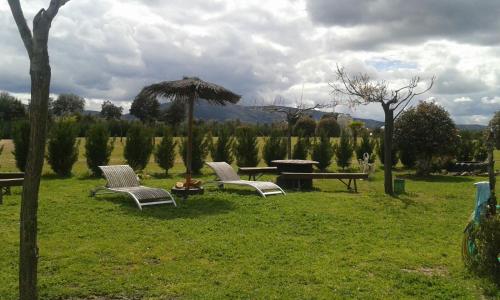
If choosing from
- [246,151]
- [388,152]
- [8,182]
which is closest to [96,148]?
[246,151]

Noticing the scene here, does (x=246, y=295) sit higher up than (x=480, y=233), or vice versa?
(x=480, y=233)

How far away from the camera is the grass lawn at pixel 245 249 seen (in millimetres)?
5023

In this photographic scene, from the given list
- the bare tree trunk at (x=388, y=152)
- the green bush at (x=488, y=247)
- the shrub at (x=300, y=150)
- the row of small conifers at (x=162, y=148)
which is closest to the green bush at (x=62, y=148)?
the row of small conifers at (x=162, y=148)

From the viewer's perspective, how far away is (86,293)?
4.79m

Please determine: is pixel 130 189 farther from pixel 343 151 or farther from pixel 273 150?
pixel 343 151

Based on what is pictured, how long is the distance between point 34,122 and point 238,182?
870 cm

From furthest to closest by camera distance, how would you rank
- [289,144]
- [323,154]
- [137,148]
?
[323,154]
[289,144]
[137,148]

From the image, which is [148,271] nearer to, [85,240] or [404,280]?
[85,240]

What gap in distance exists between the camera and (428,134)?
18.8m

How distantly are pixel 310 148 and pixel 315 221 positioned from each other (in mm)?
13462

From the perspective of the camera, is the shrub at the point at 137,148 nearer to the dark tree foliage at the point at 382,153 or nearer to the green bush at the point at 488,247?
the dark tree foliage at the point at 382,153

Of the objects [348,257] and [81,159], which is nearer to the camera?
A: [348,257]

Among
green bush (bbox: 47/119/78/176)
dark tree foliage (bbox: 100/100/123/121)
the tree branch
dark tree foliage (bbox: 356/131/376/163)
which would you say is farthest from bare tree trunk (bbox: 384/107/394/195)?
dark tree foliage (bbox: 100/100/123/121)

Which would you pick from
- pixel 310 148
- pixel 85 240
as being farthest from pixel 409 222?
pixel 310 148
